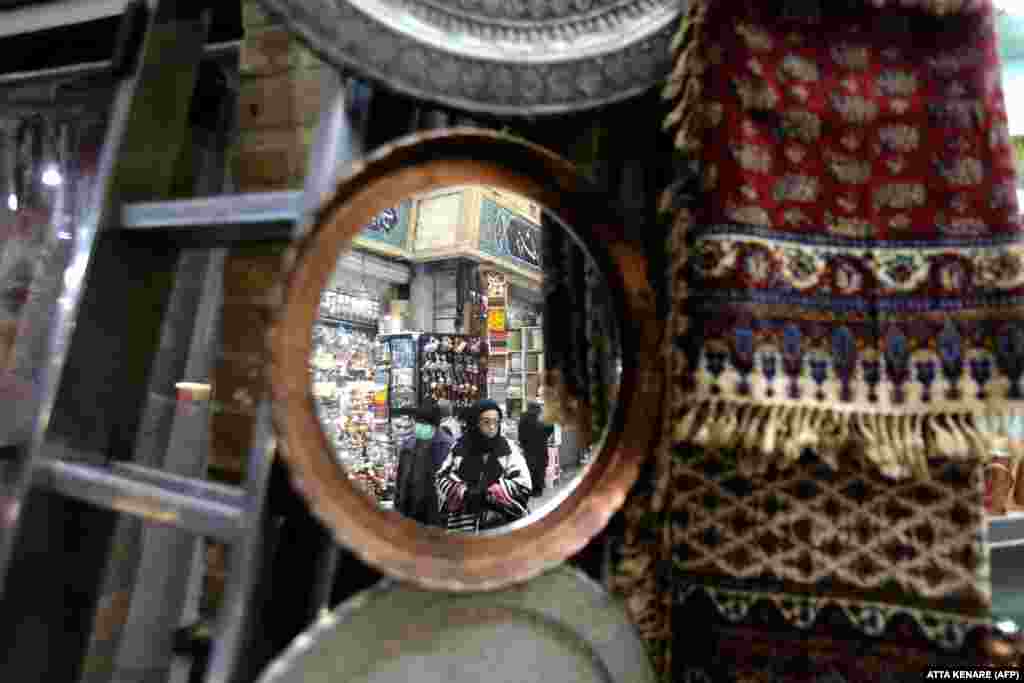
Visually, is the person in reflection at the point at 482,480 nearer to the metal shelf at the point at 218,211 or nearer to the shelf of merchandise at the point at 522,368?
the metal shelf at the point at 218,211

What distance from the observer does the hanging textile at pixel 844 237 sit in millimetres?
575

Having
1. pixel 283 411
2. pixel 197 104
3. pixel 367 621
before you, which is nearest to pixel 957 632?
pixel 367 621

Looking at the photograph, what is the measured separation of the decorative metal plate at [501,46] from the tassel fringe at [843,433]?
0.40 m

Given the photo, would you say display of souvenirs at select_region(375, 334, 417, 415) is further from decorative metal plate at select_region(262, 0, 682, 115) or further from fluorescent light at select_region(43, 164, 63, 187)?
decorative metal plate at select_region(262, 0, 682, 115)

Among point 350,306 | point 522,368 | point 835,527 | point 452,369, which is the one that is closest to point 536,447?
point 452,369

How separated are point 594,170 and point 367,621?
644mm

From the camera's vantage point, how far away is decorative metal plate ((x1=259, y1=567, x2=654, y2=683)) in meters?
0.51

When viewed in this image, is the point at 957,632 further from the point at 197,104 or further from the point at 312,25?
the point at 197,104

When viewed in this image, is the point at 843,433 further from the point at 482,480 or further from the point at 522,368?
the point at 522,368

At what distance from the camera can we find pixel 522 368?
3588mm

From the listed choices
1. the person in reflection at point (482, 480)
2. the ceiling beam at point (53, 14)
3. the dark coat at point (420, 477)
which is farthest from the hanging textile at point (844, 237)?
the dark coat at point (420, 477)

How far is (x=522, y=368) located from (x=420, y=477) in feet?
5.49

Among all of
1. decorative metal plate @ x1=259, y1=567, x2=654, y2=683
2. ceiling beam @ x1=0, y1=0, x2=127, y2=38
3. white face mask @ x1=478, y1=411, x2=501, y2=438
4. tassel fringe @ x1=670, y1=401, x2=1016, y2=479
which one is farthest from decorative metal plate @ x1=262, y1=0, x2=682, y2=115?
white face mask @ x1=478, y1=411, x2=501, y2=438

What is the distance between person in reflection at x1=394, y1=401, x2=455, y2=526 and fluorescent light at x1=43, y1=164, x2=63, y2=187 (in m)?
1.34
